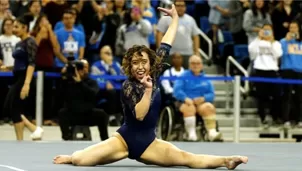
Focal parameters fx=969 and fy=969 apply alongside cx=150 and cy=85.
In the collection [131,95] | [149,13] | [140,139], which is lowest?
[140,139]

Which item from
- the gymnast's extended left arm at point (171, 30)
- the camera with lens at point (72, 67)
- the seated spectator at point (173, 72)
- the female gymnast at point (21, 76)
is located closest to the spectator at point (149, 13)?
the seated spectator at point (173, 72)

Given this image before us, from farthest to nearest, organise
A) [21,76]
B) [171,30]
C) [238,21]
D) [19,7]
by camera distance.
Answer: [238,21] → [19,7] → [21,76] → [171,30]

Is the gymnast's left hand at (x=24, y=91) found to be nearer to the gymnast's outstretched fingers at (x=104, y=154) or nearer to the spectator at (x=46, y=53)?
the spectator at (x=46, y=53)

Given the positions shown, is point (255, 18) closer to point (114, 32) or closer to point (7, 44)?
point (114, 32)

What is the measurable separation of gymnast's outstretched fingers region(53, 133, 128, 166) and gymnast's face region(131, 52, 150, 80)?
62 cm

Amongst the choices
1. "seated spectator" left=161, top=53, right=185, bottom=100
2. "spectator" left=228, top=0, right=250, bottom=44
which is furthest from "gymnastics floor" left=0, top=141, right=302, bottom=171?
"spectator" left=228, top=0, right=250, bottom=44

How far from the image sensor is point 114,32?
16531mm

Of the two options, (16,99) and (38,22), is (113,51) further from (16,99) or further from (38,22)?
(16,99)

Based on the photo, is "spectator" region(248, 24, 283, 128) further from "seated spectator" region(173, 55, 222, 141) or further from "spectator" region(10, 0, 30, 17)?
"spectator" region(10, 0, 30, 17)

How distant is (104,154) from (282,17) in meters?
9.52

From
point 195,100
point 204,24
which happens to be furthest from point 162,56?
point 204,24

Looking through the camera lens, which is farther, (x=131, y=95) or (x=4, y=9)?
(x=4, y=9)

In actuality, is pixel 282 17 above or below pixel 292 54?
above

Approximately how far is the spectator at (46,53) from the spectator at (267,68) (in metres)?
3.18
